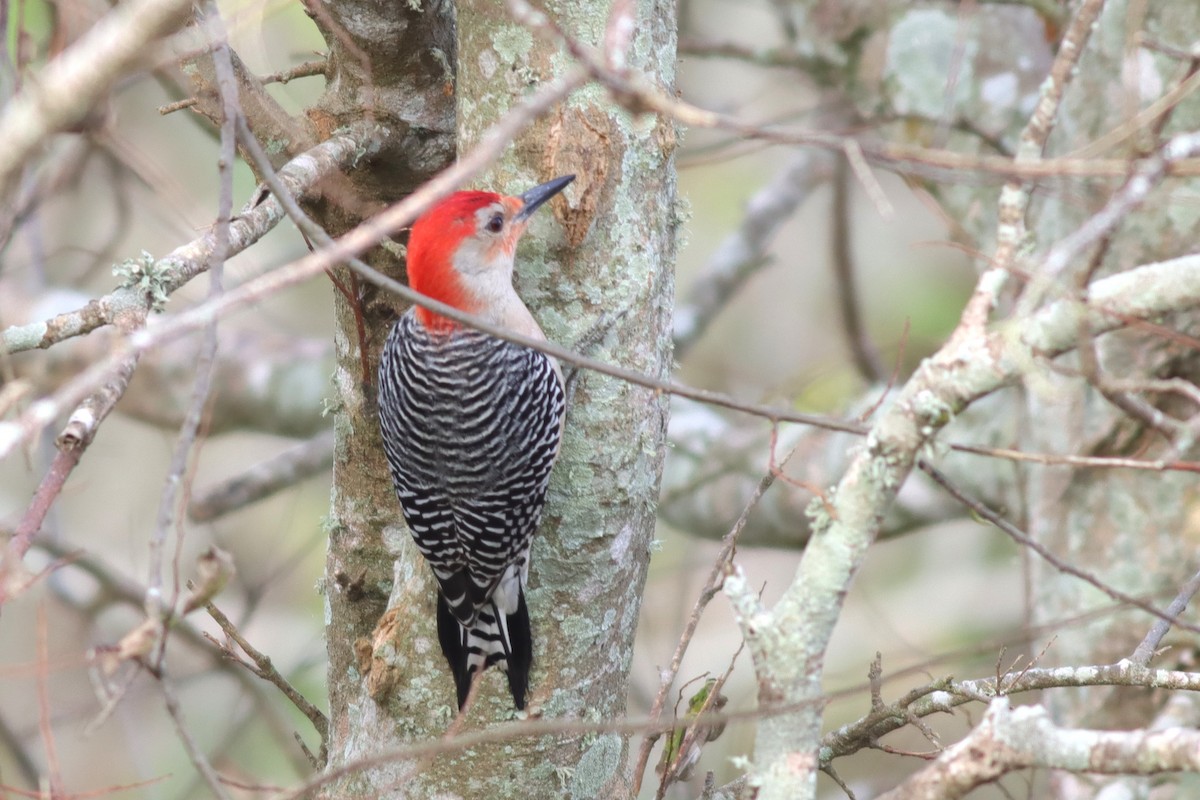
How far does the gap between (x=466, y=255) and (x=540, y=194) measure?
1.95ft

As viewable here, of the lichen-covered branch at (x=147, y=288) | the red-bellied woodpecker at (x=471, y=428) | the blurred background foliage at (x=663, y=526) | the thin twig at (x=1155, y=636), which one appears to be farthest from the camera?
the blurred background foliage at (x=663, y=526)

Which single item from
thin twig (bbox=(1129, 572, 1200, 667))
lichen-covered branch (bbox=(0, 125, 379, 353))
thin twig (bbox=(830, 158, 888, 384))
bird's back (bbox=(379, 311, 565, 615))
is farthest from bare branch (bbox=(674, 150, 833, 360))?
lichen-covered branch (bbox=(0, 125, 379, 353))

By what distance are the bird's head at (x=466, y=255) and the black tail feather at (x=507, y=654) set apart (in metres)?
0.83

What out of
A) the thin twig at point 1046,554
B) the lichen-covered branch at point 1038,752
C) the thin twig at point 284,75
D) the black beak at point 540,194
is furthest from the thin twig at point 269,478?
the lichen-covered branch at point 1038,752

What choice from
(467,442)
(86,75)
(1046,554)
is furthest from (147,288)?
(1046,554)

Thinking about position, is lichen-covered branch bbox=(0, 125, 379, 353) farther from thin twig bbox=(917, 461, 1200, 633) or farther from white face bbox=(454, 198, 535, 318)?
thin twig bbox=(917, 461, 1200, 633)

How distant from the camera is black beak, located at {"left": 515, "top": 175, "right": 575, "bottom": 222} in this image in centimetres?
292

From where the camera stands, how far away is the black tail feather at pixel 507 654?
3039 millimetres

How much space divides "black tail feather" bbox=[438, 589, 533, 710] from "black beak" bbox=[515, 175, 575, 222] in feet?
3.34

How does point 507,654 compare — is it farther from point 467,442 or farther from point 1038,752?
point 1038,752

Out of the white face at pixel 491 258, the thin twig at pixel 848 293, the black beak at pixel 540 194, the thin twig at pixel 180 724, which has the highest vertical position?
the thin twig at pixel 848 293

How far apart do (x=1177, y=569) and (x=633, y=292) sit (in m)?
2.79

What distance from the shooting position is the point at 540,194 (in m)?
2.95

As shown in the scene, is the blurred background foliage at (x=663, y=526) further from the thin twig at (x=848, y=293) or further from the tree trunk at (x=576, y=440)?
the tree trunk at (x=576, y=440)
